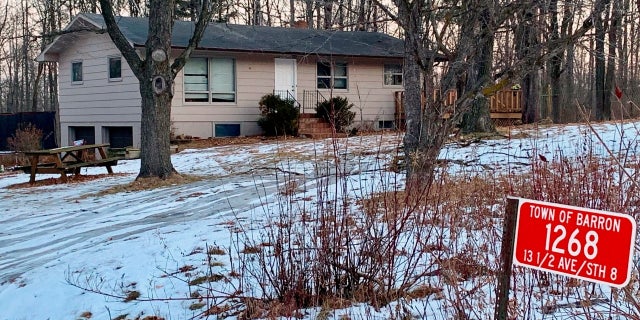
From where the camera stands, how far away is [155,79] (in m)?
11.5

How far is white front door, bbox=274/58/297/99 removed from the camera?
75.9 feet

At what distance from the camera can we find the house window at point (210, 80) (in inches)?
859

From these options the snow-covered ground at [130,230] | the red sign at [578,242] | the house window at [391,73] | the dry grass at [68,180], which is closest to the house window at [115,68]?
the dry grass at [68,180]

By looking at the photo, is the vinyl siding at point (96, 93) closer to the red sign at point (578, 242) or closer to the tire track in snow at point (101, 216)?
the tire track in snow at point (101, 216)

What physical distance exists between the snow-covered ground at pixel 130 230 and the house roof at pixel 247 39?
8.96m

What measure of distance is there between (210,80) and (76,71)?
591 cm

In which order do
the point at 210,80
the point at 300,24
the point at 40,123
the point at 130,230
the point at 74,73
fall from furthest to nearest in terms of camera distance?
the point at 300,24, the point at 40,123, the point at 74,73, the point at 210,80, the point at 130,230

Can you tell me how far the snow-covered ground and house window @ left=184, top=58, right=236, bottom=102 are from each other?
28.4ft

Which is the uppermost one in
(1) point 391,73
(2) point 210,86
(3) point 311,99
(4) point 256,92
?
(1) point 391,73

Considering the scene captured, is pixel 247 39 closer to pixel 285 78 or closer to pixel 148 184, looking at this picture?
pixel 285 78

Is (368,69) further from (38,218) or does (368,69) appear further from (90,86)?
(38,218)

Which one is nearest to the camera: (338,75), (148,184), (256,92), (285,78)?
(148,184)

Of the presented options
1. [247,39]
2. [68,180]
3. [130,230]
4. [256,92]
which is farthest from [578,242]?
[247,39]

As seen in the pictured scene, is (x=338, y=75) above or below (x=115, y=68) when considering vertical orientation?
below
